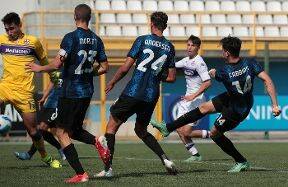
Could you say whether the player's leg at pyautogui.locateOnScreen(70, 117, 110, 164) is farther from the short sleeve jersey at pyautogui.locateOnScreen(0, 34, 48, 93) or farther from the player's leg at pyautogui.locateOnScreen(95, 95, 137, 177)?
the short sleeve jersey at pyautogui.locateOnScreen(0, 34, 48, 93)

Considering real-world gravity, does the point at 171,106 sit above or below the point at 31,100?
below

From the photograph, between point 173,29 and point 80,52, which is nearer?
point 80,52

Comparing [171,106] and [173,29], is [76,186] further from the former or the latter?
[173,29]

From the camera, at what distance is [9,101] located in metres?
12.6

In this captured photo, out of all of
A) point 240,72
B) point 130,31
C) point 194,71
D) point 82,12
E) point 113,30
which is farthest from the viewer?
point 130,31

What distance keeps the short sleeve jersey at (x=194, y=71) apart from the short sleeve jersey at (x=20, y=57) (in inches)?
133

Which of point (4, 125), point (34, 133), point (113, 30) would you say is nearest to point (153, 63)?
point (4, 125)

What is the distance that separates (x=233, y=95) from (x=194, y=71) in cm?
334

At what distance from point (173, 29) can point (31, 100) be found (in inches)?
692

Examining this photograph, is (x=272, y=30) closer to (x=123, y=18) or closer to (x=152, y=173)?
(x=123, y=18)

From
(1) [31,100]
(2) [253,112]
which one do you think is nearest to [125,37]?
(2) [253,112]

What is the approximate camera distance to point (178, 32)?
29.8 meters

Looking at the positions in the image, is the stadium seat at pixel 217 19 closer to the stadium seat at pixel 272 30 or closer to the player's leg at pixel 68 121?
the stadium seat at pixel 272 30

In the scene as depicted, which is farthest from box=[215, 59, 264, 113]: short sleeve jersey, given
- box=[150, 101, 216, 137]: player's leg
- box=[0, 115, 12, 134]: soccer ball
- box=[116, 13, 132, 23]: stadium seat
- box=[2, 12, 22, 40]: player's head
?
box=[116, 13, 132, 23]: stadium seat
